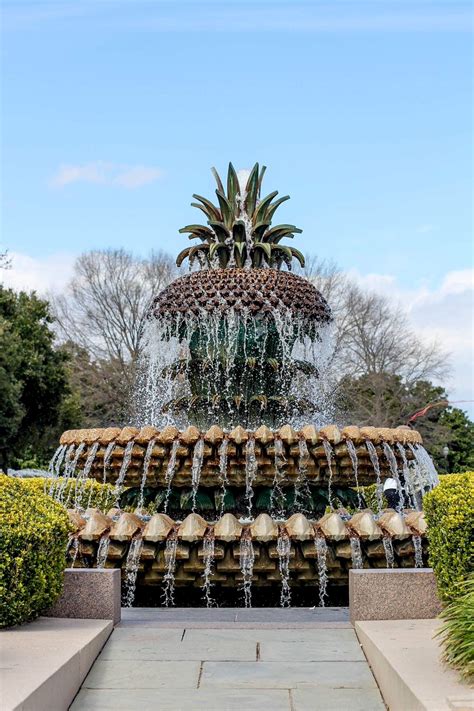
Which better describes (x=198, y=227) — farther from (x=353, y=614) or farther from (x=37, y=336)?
(x=37, y=336)

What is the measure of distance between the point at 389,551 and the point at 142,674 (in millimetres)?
2908

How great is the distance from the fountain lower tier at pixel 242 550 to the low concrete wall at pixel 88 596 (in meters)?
0.92

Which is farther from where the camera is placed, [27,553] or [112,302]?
[112,302]

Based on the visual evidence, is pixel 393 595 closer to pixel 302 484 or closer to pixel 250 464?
pixel 250 464

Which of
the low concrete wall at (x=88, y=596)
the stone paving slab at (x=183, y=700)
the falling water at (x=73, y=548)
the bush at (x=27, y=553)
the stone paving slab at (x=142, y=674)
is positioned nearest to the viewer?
the stone paving slab at (x=183, y=700)

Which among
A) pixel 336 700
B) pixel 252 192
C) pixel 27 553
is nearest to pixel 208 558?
pixel 27 553

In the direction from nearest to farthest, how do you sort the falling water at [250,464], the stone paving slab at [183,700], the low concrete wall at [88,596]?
the stone paving slab at [183,700]
the low concrete wall at [88,596]
the falling water at [250,464]

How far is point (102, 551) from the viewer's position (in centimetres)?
778

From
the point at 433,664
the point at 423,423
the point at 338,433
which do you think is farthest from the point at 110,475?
the point at 423,423

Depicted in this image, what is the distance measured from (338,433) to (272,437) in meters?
0.68

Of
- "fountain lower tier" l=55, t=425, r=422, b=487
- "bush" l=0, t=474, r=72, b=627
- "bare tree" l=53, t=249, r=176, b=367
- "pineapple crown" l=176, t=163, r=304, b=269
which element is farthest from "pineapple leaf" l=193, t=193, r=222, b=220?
"bare tree" l=53, t=249, r=176, b=367

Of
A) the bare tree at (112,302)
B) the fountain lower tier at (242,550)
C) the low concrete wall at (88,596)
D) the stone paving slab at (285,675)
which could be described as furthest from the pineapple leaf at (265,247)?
the bare tree at (112,302)

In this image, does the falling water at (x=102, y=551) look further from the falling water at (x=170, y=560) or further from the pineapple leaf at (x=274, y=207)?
the pineapple leaf at (x=274, y=207)

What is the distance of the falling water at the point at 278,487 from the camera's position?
8727mm
